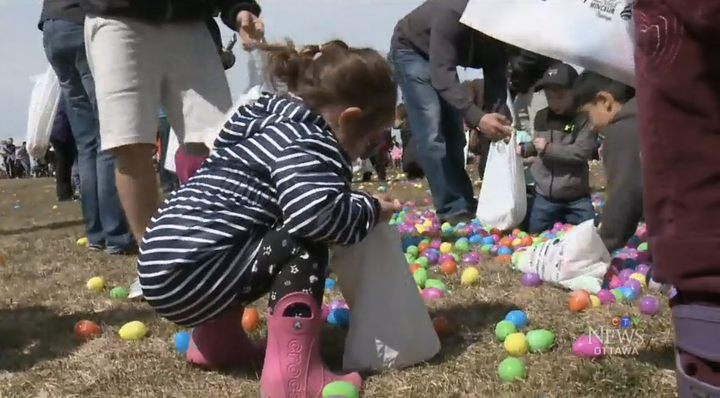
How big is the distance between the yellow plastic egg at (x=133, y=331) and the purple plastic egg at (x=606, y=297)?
150 cm

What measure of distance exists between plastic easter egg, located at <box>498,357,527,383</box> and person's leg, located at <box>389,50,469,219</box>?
9.28 feet

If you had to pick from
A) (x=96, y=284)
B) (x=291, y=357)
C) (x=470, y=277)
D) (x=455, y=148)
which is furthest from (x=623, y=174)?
(x=96, y=284)

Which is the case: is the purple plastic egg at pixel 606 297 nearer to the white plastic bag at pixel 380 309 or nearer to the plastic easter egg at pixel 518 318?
the plastic easter egg at pixel 518 318

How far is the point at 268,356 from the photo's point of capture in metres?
1.90

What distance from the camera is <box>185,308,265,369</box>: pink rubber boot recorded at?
85.6 inches

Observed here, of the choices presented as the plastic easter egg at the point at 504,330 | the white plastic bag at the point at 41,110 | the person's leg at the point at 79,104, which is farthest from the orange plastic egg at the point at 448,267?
the white plastic bag at the point at 41,110

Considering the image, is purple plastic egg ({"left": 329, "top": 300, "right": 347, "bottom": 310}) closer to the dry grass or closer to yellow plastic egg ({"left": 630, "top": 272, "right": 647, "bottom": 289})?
the dry grass

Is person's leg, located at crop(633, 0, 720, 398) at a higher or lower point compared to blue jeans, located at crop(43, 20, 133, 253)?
higher

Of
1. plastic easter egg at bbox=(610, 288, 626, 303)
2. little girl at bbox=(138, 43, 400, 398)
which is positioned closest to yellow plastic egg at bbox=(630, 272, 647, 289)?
plastic easter egg at bbox=(610, 288, 626, 303)

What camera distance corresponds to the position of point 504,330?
229cm

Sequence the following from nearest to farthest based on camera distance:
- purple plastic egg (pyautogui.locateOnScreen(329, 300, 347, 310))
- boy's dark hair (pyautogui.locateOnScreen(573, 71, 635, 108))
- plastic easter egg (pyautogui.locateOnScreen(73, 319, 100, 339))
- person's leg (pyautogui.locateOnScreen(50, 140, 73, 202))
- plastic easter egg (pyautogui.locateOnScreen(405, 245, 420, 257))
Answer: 1. plastic easter egg (pyautogui.locateOnScreen(73, 319, 100, 339))
2. purple plastic egg (pyautogui.locateOnScreen(329, 300, 347, 310))
3. boy's dark hair (pyautogui.locateOnScreen(573, 71, 635, 108))
4. plastic easter egg (pyautogui.locateOnScreen(405, 245, 420, 257))
5. person's leg (pyautogui.locateOnScreen(50, 140, 73, 202))

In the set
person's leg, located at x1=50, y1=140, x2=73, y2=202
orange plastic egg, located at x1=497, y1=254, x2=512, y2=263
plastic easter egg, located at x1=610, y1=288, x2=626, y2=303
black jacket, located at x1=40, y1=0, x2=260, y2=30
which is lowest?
person's leg, located at x1=50, y1=140, x2=73, y2=202

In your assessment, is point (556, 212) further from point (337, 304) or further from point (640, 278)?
point (337, 304)

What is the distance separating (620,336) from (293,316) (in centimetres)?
93
